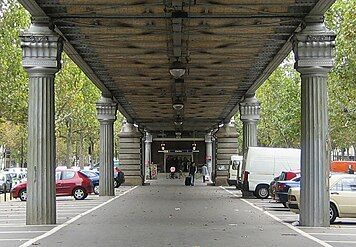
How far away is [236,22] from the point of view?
22.6m

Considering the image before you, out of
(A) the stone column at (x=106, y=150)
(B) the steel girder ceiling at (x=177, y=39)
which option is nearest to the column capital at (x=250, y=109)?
(B) the steel girder ceiling at (x=177, y=39)

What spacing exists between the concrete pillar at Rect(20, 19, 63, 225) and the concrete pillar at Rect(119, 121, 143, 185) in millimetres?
42627

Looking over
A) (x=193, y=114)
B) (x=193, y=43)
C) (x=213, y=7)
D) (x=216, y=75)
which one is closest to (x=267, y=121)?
(x=193, y=114)

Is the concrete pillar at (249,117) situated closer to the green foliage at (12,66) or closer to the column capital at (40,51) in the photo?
the green foliage at (12,66)

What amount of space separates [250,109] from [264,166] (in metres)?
3.32

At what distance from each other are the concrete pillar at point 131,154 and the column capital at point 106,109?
2328 cm

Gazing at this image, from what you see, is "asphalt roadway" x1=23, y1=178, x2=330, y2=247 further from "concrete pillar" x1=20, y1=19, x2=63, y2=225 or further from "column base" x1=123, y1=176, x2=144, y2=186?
"column base" x1=123, y1=176, x2=144, y2=186

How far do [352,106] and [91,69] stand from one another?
21093 mm

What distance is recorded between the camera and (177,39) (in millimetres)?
24125

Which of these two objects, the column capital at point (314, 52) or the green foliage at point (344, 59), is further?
the green foliage at point (344, 59)

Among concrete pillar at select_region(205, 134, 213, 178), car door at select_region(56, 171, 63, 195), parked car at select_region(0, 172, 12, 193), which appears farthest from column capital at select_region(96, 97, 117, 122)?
concrete pillar at select_region(205, 134, 213, 178)

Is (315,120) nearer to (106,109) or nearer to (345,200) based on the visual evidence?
(345,200)

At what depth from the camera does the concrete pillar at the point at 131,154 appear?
66000mm

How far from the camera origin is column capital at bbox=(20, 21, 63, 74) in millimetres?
22734
